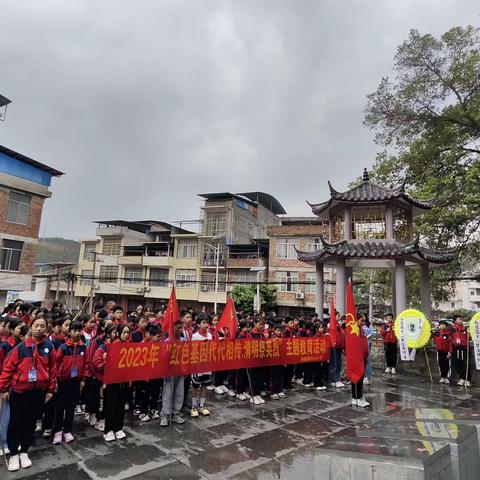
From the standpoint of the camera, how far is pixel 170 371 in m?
6.30

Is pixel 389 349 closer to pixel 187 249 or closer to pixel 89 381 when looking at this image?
pixel 89 381

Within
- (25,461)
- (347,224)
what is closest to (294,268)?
(347,224)

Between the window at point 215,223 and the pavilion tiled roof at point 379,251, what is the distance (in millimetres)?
23201

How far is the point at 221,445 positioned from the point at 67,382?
2440 mm

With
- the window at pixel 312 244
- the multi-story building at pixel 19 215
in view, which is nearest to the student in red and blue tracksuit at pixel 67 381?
the multi-story building at pixel 19 215

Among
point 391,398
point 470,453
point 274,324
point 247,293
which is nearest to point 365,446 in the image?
point 470,453

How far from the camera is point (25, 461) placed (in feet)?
14.6

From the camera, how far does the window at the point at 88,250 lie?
135 ft

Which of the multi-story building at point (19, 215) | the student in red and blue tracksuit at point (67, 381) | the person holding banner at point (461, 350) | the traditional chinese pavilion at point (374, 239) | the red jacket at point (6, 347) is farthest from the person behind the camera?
the multi-story building at point (19, 215)

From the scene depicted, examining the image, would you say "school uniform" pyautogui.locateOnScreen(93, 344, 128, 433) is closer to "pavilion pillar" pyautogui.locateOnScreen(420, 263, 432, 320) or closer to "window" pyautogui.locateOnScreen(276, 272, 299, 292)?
"pavilion pillar" pyautogui.locateOnScreen(420, 263, 432, 320)

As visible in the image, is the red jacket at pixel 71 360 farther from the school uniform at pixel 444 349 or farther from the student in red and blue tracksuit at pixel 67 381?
the school uniform at pixel 444 349

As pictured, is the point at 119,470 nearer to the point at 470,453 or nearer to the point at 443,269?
the point at 470,453

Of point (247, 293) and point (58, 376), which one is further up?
point (247, 293)

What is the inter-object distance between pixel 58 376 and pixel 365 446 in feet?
13.7
